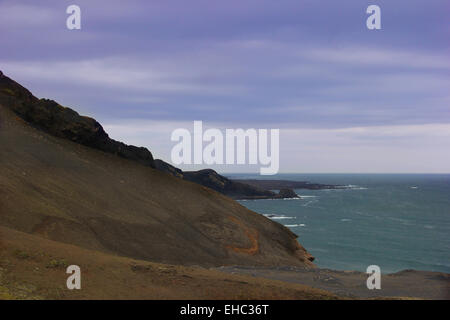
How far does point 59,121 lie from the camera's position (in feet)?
133

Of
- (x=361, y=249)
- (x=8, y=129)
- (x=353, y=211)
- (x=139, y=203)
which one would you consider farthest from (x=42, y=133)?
(x=353, y=211)

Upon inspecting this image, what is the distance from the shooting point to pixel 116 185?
33.4m

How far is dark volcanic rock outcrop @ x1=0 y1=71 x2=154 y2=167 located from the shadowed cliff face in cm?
9

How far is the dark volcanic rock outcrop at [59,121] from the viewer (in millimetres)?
39750

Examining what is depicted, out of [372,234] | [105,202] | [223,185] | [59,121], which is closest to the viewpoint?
[105,202]

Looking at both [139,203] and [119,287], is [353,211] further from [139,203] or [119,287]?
[119,287]

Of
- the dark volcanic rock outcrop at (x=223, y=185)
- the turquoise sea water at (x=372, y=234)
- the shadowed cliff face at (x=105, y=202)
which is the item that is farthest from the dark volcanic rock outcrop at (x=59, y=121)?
the dark volcanic rock outcrop at (x=223, y=185)

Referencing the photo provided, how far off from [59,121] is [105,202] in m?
15.5

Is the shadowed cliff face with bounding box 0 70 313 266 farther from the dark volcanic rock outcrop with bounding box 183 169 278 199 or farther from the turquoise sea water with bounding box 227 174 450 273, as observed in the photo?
the dark volcanic rock outcrop with bounding box 183 169 278 199

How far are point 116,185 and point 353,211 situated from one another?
93.4 metres

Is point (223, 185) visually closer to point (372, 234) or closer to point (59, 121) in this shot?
point (372, 234)

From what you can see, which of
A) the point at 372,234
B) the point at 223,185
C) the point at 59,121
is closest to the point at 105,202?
the point at 59,121

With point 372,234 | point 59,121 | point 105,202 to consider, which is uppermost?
point 59,121

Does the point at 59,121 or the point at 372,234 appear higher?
the point at 59,121
